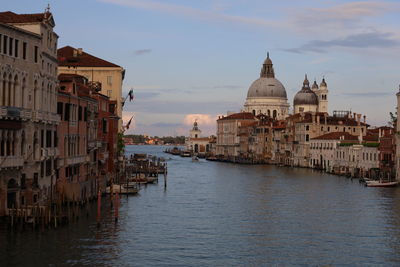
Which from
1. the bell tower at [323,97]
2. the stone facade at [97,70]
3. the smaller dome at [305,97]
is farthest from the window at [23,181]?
the bell tower at [323,97]

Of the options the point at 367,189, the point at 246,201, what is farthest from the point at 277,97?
the point at 246,201

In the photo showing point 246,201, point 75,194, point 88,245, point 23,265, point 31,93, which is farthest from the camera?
point 246,201

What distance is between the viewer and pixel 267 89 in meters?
172

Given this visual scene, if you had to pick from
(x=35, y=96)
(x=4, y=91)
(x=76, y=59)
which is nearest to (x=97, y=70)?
(x=76, y=59)

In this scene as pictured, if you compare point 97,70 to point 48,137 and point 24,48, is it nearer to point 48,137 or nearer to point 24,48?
point 48,137

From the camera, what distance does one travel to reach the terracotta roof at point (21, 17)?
3244 centimetres

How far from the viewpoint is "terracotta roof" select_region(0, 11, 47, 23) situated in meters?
32.4

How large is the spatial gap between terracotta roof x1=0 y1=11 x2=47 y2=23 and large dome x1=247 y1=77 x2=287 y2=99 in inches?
5512

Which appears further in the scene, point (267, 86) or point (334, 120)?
point (267, 86)

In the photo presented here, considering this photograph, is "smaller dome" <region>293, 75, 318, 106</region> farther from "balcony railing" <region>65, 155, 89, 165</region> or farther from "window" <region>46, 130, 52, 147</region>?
"window" <region>46, 130, 52, 147</region>

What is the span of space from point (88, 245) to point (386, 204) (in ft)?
76.4

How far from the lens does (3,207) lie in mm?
30328

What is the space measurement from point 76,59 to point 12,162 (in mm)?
35395

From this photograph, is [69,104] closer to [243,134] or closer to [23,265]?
[23,265]
